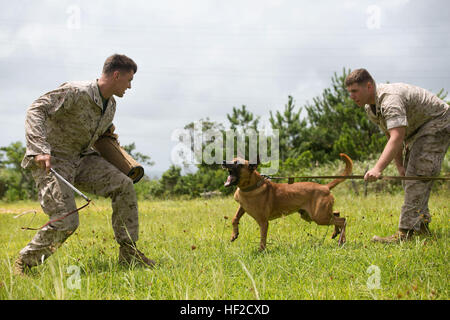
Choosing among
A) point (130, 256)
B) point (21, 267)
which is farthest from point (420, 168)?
point (21, 267)

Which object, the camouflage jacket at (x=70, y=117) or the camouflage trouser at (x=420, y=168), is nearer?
the camouflage jacket at (x=70, y=117)

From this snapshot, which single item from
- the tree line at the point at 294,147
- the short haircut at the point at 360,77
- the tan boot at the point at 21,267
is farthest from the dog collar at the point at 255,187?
the tree line at the point at 294,147

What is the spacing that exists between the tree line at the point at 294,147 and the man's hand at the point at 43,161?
41.0 ft

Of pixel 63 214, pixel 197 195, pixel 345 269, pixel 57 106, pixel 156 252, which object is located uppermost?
pixel 57 106

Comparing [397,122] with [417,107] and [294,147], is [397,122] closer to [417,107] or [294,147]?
[417,107]

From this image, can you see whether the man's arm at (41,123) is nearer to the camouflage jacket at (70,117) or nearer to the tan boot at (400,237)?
the camouflage jacket at (70,117)

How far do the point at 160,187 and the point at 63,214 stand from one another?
14.2 meters

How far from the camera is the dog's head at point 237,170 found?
14.2ft

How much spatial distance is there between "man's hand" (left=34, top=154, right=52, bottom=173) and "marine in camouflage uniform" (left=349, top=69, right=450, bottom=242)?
3.81 metres

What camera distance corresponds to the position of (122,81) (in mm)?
3795

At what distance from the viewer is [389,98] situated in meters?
4.16

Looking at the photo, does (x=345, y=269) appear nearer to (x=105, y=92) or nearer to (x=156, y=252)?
(x=156, y=252)

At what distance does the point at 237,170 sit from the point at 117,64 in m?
1.92

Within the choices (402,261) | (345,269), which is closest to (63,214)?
(345,269)
